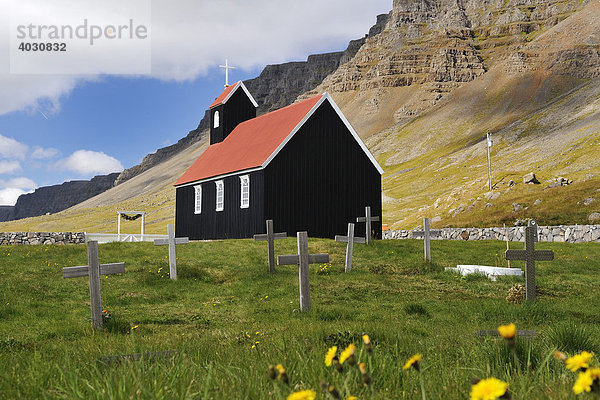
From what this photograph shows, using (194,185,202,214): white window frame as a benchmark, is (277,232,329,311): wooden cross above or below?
below

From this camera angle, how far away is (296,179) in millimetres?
29828

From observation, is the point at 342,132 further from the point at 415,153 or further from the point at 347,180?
the point at 415,153

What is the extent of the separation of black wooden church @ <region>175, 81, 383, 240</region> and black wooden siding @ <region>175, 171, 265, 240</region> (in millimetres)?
64

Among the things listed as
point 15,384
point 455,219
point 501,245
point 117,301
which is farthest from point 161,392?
point 455,219

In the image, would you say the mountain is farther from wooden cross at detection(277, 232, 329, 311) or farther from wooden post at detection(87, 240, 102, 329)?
wooden post at detection(87, 240, 102, 329)

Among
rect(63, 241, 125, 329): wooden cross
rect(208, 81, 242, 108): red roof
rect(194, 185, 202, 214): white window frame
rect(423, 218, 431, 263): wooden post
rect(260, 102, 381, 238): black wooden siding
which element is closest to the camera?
rect(63, 241, 125, 329): wooden cross

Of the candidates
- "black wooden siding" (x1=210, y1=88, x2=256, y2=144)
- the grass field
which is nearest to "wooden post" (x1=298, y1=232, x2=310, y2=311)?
the grass field

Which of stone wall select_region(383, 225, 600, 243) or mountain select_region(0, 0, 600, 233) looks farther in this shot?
mountain select_region(0, 0, 600, 233)

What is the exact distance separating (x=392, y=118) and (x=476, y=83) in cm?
3250

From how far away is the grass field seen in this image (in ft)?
10.3

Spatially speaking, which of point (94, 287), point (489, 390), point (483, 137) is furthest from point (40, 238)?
point (483, 137)

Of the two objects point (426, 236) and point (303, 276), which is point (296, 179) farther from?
point (303, 276)

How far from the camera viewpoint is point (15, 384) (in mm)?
3445

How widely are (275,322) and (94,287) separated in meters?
4.08
